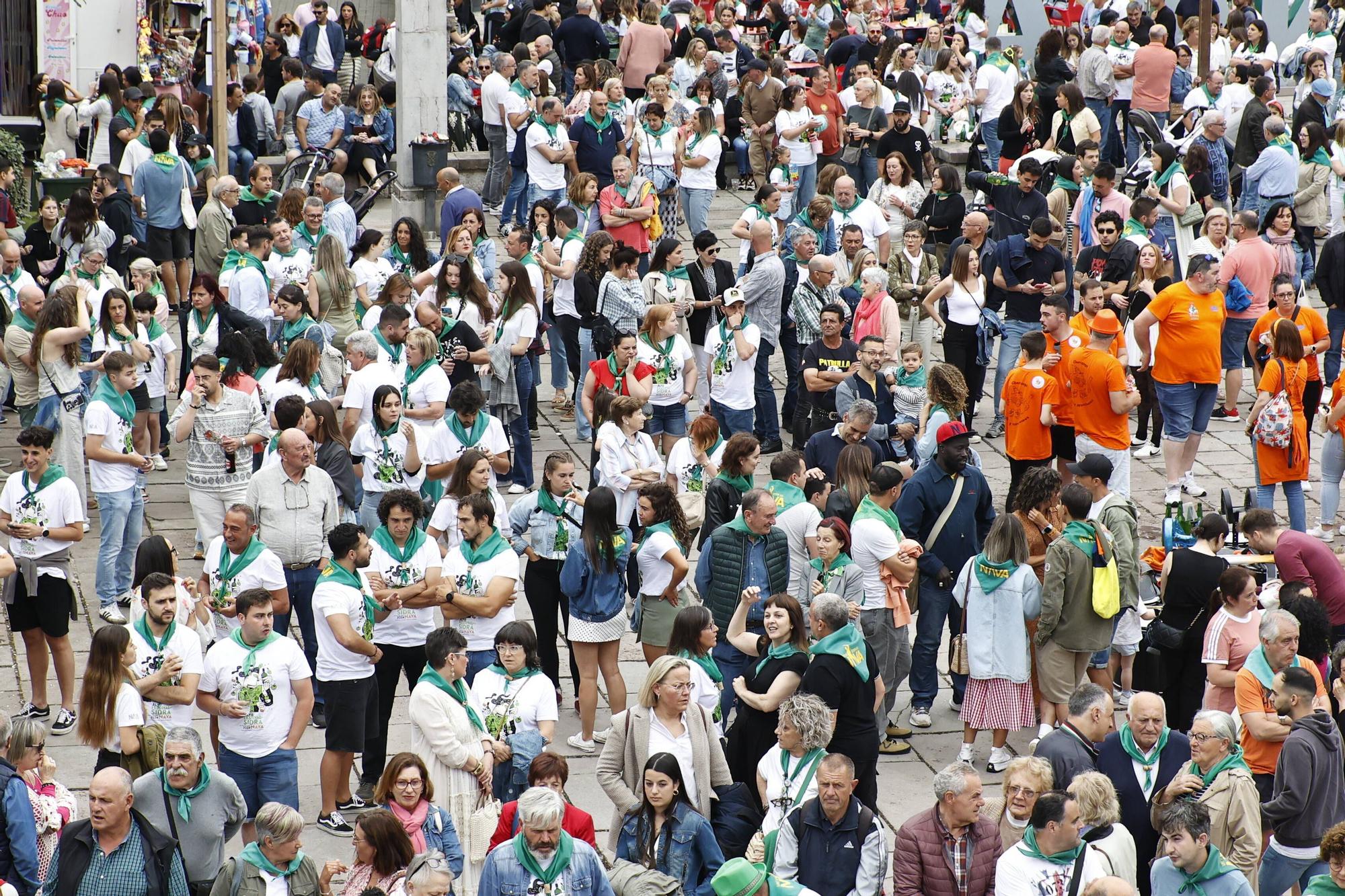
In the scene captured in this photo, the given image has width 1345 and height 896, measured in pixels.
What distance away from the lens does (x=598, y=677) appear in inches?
423

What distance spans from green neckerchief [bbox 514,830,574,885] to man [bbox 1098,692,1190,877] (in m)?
2.40

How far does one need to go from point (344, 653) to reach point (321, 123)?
37.7 ft

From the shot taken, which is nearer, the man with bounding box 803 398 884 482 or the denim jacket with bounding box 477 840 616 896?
the denim jacket with bounding box 477 840 616 896

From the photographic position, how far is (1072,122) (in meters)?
17.3

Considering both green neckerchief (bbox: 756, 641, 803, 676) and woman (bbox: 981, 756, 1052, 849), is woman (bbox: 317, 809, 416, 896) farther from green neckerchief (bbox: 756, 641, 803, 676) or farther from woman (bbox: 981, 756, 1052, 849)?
woman (bbox: 981, 756, 1052, 849)

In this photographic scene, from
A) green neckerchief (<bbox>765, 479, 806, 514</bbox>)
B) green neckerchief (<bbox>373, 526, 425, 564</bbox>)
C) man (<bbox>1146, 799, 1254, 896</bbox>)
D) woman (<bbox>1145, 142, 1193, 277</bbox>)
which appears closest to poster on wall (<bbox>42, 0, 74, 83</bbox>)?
woman (<bbox>1145, 142, 1193, 277</bbox>)

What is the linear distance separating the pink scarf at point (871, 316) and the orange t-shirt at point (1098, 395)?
147cm

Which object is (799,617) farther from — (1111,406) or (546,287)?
(546,287)

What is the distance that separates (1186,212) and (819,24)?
8.35m

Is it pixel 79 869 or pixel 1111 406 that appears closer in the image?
pixel 79 869

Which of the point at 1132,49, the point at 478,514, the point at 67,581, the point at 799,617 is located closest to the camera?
the point at 799,617

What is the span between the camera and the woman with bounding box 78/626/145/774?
791cm

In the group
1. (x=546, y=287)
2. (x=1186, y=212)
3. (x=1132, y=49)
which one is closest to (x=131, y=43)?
(x=546, y=287)

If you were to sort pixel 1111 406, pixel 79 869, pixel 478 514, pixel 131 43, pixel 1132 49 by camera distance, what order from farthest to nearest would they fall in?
pixel 131 43
pixel 1132 49
pixel 1111 406
pixel 478 514
pixel 79 869
